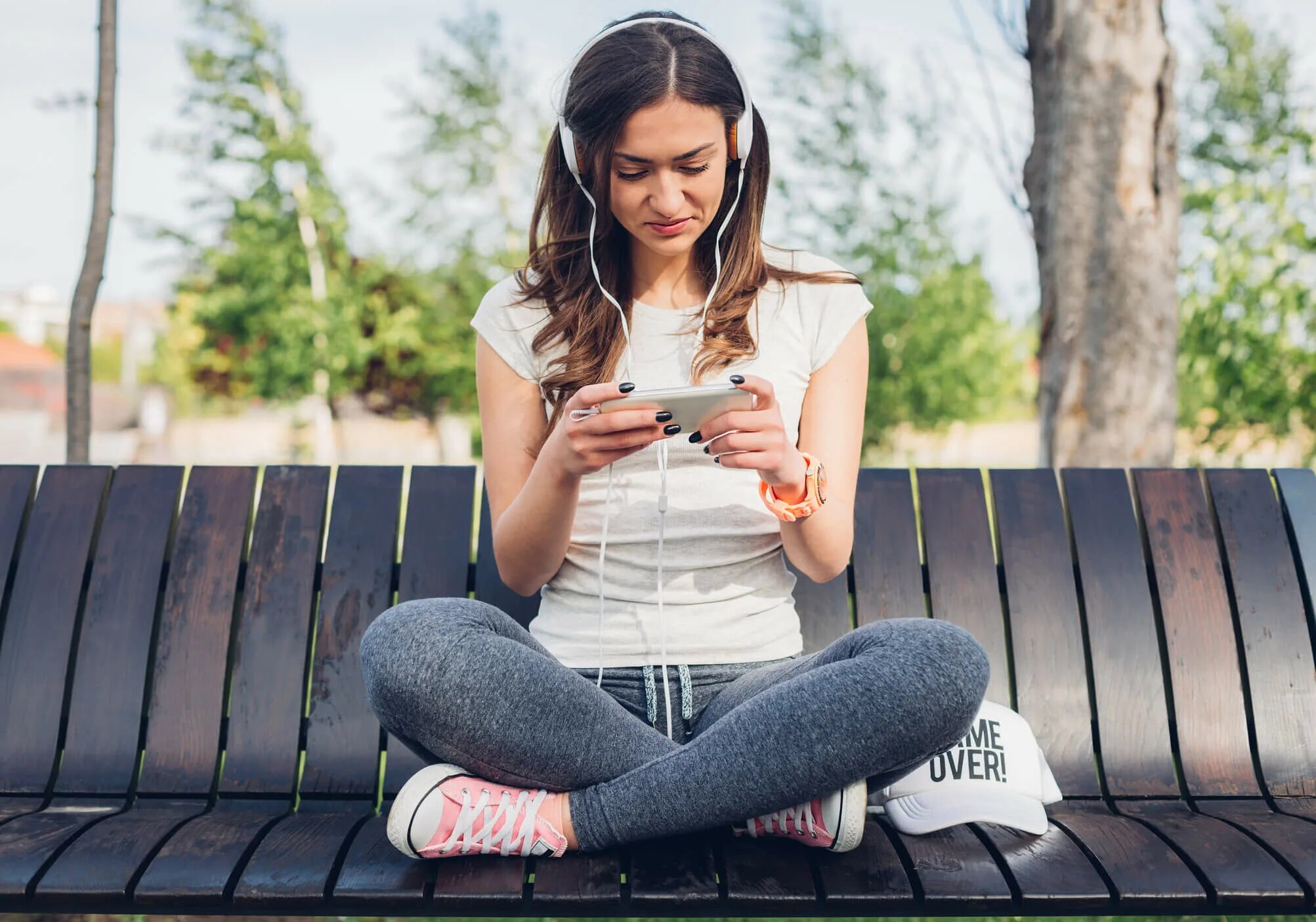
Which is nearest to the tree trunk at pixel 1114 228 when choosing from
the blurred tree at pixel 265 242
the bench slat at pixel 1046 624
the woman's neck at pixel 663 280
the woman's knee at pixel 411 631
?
the bench slat at pixel 1046 624

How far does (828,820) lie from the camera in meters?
1.70

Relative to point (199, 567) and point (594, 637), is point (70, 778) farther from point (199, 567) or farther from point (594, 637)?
point (594, 637)

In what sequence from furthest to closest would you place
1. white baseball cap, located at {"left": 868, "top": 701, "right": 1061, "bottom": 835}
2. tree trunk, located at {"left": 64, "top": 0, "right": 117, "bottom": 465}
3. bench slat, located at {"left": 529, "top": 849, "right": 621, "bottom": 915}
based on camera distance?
tree trunk, located at {"left": 64, "top": 0, "right": 117, "bottom": 465}, white baseball cap, located at {"left": 868, "top": 701, "right": 1061, "bottom": 835}, bench slat, located at {"left": 529, "top": 849, "right": 621, "bottom": 915}

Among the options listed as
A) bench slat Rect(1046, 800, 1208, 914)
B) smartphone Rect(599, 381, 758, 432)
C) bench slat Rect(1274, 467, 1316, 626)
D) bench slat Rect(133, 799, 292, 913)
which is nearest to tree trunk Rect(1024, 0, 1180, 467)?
bench slat Rect(1274, 467, 1316, 626)

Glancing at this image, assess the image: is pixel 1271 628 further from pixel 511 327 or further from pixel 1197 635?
pixel 511 327

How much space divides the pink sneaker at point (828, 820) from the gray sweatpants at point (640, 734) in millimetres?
31

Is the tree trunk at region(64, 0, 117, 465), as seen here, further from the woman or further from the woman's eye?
the woman's eye

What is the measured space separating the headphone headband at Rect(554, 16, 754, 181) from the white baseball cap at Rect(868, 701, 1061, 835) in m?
1.14

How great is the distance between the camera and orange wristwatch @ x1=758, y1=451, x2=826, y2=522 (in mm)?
1943

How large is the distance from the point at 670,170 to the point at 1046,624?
1.22 meters

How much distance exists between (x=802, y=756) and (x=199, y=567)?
4.61ft

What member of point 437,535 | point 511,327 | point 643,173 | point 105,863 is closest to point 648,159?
point 643,173

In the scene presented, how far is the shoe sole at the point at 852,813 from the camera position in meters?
1.69

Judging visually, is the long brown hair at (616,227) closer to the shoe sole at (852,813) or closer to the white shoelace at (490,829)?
the white shoelace at (490,829)
